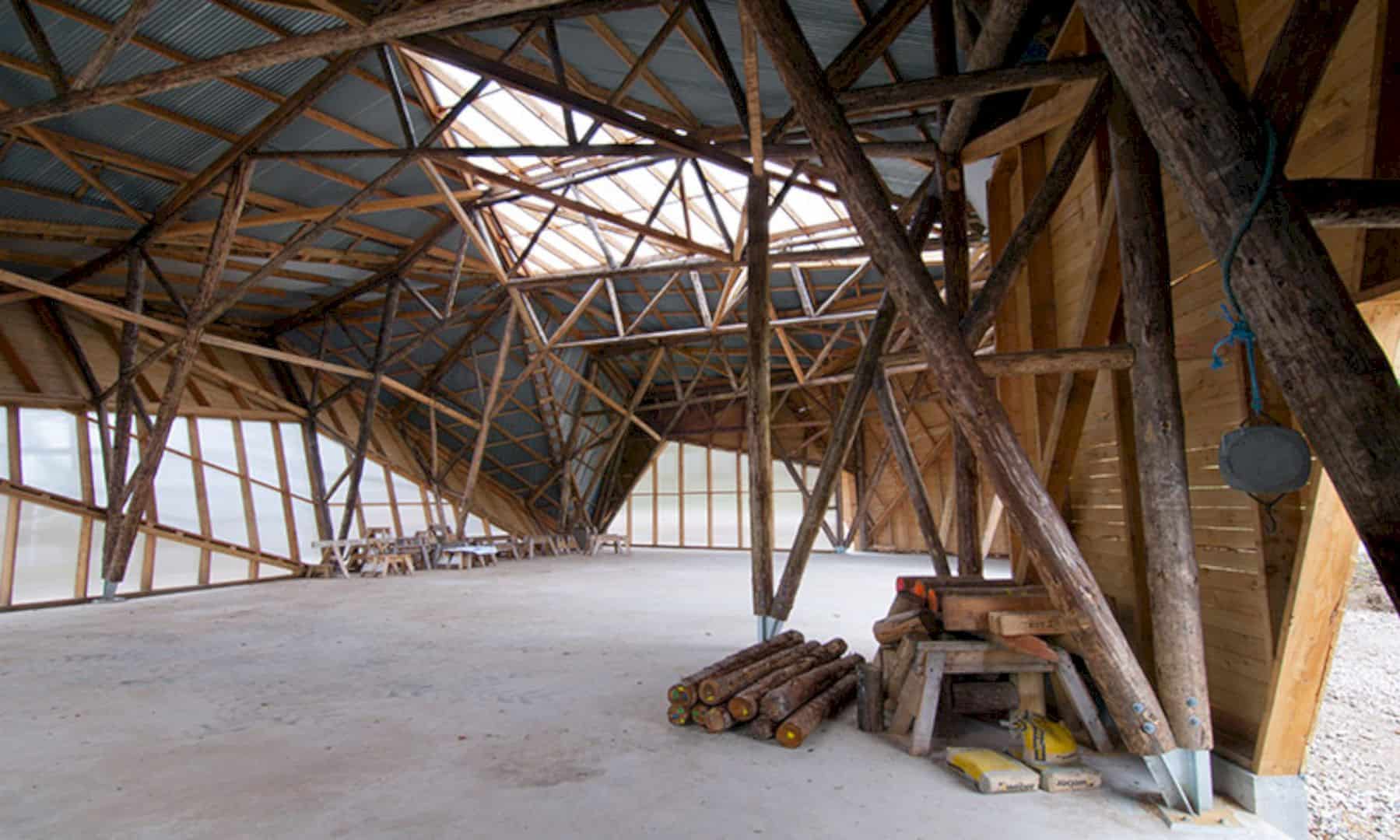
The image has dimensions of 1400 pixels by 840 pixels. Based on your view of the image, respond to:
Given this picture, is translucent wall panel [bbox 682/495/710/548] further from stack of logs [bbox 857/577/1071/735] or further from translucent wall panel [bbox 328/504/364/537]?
stack of logs [bbox 857/577/1071/735]

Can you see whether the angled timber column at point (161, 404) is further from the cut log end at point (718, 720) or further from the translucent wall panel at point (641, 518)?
the translucent wall panel at point (641, 518)

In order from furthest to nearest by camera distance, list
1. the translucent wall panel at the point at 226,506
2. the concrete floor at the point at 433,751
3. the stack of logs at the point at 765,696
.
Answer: the translucent wall panel at the point at 226,506, the stack of logs at the point at 765,696, the concrete floor at the point at 433,751

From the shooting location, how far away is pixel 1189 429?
3.94 meters

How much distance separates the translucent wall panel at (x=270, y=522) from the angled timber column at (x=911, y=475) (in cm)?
1333

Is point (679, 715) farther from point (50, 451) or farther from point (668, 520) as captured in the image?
point (668, 520)

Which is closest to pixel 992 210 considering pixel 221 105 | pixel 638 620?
pixel 638 620

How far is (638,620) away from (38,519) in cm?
947

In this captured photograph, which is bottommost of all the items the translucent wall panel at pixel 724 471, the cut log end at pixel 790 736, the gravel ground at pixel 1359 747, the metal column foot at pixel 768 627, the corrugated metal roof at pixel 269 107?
the gravel ground at pixel 1359 747

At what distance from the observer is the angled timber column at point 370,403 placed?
15.4 metres

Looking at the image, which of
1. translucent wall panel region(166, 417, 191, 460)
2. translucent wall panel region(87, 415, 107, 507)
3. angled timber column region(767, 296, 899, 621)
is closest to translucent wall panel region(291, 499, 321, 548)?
translucent wall panel region(166, 417, 191, 460)

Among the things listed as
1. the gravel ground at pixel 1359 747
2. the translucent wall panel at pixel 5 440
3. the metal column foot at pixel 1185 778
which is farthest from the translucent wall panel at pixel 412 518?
the metal column foot at pixel 1185 778

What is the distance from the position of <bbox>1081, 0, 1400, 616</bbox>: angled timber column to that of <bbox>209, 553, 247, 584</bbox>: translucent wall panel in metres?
15.6

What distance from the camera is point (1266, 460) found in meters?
2.58

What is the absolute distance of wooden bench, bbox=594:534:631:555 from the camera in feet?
71.7
